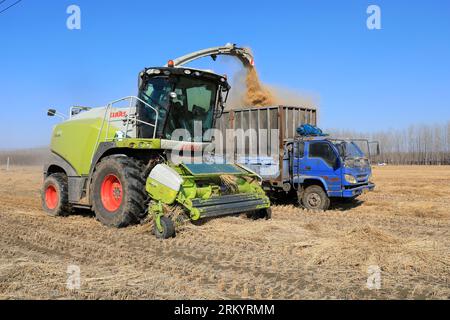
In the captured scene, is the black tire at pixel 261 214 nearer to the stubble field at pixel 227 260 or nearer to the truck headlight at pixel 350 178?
the stubble field at pixel 227 260

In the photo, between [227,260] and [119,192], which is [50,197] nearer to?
[119,192]

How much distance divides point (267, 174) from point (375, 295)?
7.55 meters

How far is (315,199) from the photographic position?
10.7 metres

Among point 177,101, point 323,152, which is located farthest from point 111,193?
point 323,152

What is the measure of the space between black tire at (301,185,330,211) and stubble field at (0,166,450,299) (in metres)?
2.07

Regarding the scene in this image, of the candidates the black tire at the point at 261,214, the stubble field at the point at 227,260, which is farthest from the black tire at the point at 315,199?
the black tire at the point at 261,214

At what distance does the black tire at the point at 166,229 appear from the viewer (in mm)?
6410

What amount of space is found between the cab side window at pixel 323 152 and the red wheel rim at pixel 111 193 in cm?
512

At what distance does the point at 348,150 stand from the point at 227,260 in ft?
20.8

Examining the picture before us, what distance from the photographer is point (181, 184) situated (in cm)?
675

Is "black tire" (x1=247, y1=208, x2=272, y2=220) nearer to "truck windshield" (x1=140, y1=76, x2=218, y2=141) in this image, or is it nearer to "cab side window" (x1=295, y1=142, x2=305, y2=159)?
"truck windshield" (x1=140, y1=76, x2=218, y2=141)

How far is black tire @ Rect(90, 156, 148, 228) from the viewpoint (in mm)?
7133
